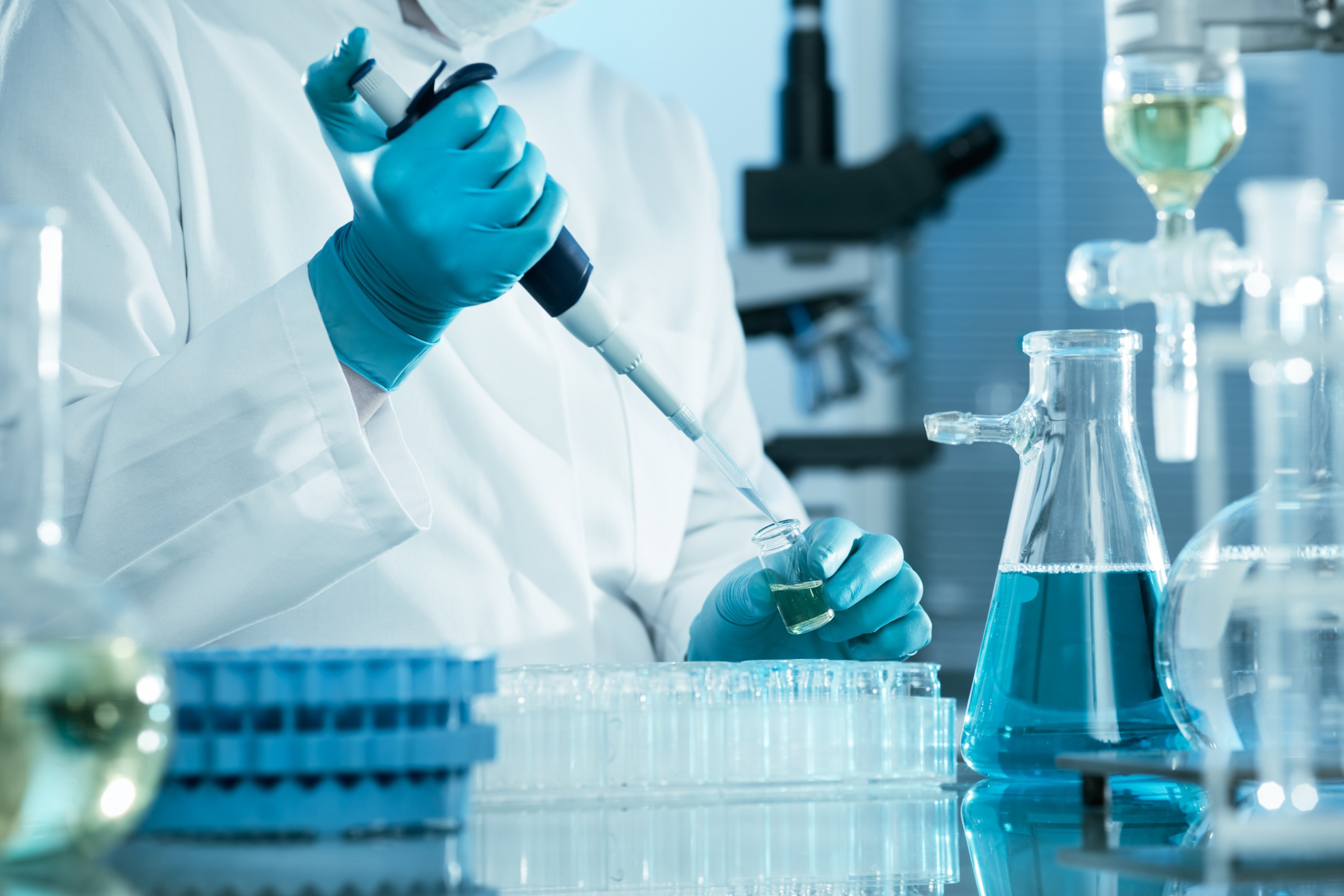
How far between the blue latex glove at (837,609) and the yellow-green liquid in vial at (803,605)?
0.02 metres

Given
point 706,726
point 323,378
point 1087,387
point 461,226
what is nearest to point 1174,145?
point 1087,387

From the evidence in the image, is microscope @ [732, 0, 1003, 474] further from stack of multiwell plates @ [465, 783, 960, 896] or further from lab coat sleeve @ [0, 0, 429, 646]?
stack of multiwell plates @ [465, 783, 960, 896]

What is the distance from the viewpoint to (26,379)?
47 cm

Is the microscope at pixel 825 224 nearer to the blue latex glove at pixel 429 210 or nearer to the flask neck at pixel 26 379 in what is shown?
the blue latex glove at pixel 429 210

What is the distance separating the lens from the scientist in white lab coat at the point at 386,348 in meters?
1.03

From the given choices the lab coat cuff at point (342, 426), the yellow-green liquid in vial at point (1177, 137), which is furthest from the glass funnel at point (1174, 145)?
the lab coat cuff at point (342, 426)

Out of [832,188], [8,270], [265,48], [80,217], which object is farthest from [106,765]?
[832,188]

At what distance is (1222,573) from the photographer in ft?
2.09

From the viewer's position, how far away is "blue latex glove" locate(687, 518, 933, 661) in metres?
1.10

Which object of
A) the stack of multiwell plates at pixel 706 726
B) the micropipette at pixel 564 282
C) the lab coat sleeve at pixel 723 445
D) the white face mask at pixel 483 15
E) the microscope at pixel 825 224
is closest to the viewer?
the stack of multiwell plates at pixel 706 726

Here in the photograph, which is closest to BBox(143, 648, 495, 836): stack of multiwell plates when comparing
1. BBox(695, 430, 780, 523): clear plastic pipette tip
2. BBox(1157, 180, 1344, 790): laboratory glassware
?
BBox(1157, 180, 1344, 790): laboratory glassware

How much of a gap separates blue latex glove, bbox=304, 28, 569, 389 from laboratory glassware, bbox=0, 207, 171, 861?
1.68 feet

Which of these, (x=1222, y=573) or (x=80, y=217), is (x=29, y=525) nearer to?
(x=1222, y=573)

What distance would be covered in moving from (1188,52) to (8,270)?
1.83ft
